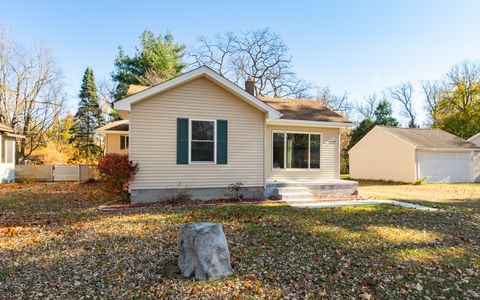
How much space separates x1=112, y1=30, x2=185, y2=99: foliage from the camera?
2553 cm

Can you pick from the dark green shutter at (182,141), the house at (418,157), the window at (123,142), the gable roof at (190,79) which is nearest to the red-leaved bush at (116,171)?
the dark green shutter at (182,141)

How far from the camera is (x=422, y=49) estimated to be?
67.7 ft

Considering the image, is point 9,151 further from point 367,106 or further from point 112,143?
point 367,106

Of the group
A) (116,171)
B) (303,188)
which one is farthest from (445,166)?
(116,171)

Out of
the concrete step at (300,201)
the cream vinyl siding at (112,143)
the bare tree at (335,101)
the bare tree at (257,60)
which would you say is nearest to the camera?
the concrete step at (300,201)

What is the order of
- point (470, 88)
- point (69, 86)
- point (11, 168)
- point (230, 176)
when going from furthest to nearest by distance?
point (470, 88), point (69, 86), point (11, 168), point (230, 176)

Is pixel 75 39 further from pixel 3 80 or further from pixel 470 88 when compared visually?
pixel 470 88

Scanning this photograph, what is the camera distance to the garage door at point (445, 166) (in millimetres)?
19161

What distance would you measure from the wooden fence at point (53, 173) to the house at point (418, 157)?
20.6 meters

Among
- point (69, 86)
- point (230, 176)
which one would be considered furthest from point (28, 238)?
point (69, 86)

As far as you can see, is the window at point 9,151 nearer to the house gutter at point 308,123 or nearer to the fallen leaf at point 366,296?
the house gutter at point 308,123

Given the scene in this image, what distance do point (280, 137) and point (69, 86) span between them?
26.1m

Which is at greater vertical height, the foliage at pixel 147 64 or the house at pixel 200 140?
the foliage at pixel 147 64

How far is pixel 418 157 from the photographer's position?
19.0m
